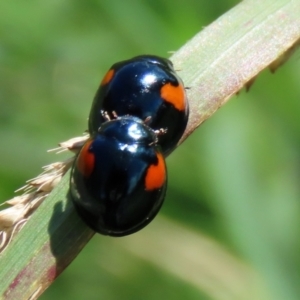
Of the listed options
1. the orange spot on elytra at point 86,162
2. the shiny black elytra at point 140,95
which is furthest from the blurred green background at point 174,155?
the orange spot on elytra at point 86,162

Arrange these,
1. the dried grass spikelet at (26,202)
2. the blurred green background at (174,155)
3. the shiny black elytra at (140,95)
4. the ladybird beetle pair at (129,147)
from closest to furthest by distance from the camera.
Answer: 1. the dried grass spikelet at (26,202)
2. the ladybird beetle pair at (129,147)
3. the shiny black elytra at (140,95)
4. the blurred green background at (174,155)

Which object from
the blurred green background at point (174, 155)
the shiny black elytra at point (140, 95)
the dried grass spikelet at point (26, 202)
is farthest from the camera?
the blurred green background at point (174, 155)

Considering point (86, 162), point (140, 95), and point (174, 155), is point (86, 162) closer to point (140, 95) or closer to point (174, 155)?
point (140, 95)

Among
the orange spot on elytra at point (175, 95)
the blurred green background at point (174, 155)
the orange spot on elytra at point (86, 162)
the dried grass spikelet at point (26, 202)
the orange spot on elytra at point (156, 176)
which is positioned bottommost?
the blurred green background at point (174, 155)

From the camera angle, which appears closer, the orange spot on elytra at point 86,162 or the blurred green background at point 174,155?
the orange spot on elytra at point 86,162

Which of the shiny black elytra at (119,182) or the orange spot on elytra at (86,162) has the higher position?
the orange spot on elytra at (86,162)

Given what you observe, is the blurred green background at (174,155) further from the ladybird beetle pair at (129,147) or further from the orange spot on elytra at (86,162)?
the orange spot on elytra at (86,162)
